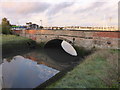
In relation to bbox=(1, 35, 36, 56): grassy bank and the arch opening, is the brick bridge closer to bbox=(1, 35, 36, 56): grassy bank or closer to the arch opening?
the arch opening

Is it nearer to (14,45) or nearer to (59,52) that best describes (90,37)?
(59,52)

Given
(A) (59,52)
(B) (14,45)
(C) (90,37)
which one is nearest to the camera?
(C) (90,37)

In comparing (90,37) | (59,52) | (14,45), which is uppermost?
(90,37)

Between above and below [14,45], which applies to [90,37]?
above

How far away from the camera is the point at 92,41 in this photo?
39.1ft

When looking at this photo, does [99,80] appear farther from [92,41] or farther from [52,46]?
[52,46]

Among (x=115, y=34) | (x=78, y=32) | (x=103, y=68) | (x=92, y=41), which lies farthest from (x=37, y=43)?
(x=103, y=68)

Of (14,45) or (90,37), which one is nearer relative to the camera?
(90,37)

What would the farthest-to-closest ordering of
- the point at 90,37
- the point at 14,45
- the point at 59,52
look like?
1. the point at 14,45
2. the point at 59,52
3. the point at 90,37

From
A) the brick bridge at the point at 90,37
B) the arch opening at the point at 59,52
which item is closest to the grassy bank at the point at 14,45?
the arch opening at the point at 59,52

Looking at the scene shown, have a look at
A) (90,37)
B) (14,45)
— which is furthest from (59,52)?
(14,45)

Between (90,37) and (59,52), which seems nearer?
(90,37)

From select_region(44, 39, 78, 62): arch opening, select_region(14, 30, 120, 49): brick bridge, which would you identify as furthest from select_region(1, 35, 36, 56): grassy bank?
select_region(14, 30, 120, 49): brick bridge

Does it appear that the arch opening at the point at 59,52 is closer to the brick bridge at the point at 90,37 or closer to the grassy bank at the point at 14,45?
the brick bridge at the point at 90,37
